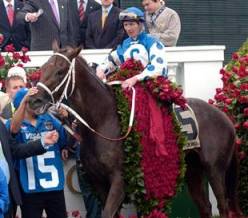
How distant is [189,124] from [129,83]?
3.34ft

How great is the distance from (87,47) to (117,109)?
107 inches

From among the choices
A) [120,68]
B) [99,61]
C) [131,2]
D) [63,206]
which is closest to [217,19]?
[131,2]

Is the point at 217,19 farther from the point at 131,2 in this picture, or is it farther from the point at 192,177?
the point at 192,177

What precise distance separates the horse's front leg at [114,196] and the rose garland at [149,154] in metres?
0.11

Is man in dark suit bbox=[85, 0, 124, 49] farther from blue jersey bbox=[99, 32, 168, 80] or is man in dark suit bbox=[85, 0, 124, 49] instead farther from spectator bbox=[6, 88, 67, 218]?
spectator bbox=[6, 88, 67, 218]

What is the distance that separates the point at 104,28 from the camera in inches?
420

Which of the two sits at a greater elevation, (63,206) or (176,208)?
(63,206)

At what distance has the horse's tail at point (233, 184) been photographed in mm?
9695

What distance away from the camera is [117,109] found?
838 cm

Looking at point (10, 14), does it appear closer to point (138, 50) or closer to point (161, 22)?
point (161, 22)

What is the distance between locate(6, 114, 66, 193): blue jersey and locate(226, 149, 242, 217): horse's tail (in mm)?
2584

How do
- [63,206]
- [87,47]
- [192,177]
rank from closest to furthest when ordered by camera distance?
[63,206] < [192,177] < [87,47]

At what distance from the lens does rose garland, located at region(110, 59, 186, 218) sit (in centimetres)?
828

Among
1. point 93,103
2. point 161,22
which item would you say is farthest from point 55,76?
point 161,22
